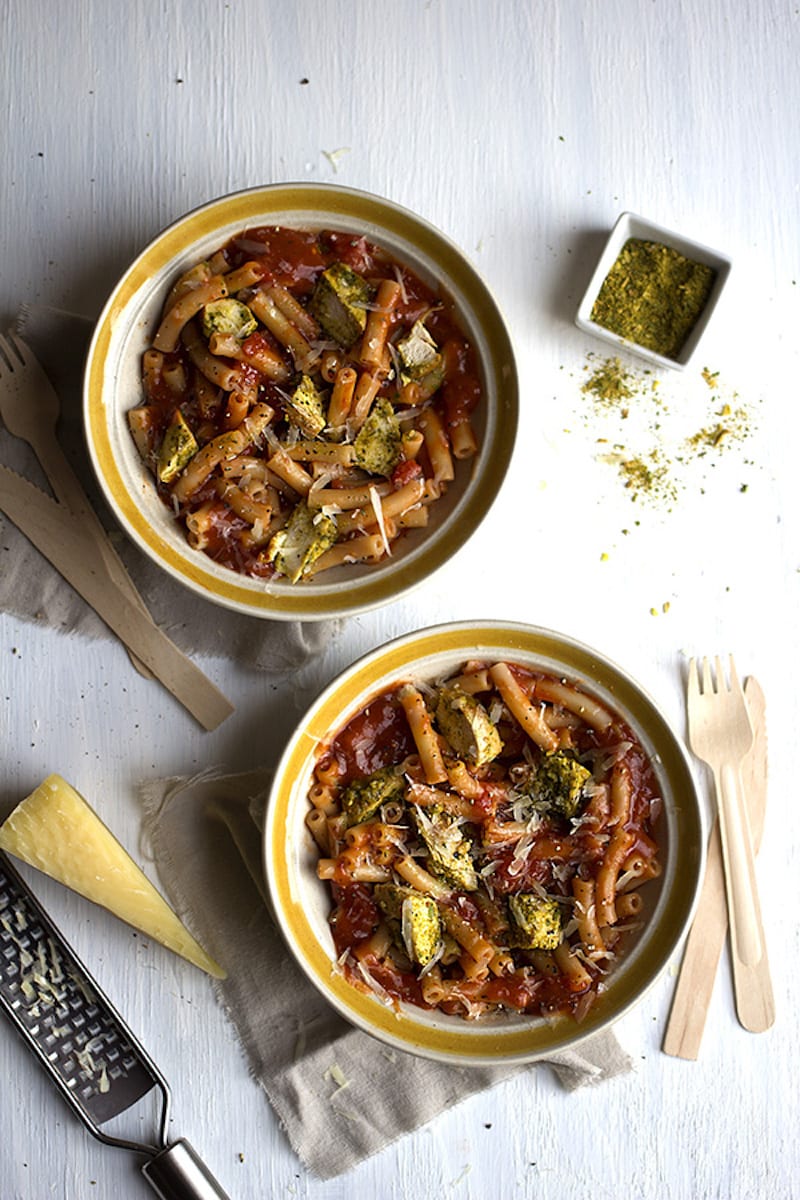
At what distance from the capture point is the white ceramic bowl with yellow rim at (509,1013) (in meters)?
2.59

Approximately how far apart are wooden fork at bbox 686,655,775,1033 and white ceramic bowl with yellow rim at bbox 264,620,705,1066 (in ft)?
0.94

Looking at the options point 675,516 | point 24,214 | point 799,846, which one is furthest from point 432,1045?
point 24,214

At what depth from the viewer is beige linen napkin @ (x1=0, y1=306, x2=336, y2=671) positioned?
2.83 m

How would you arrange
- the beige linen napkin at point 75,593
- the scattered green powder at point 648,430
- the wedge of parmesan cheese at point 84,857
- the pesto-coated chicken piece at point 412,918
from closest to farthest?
the pesto-coated chicken piece at point 412,918 < the wedge of parmesan cheese at point 84,857 < the beige linen napkin at point 75,593 < the scattered green powder at point 648,430

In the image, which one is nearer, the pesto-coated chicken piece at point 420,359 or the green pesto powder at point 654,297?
the pesto-coated chicken piece at point 420,359

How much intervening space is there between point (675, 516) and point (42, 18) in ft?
6.76

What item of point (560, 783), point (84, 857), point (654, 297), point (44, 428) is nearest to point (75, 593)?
point (44, 428)

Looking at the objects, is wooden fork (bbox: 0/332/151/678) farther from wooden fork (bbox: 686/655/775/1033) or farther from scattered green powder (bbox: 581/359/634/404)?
wooden fork (bbox: 686/655/775/1033)

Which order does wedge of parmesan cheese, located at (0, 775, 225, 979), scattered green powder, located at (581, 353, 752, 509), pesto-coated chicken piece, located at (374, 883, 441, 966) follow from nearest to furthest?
pesto-coated chicken piece, located at (374, 883, 441, 966), wedge of parmesan cheese, located at (0, 775, 225, 979), scattered green powder, located at (581, 353, 752, 509)

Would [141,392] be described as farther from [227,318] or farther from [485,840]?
[485,840]

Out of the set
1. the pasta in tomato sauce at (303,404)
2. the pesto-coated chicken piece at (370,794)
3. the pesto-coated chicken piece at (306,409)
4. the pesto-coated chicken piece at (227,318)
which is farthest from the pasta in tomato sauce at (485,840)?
the pesto-coated chicken piece at (227,318)

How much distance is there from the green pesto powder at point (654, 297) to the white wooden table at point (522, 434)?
11cm

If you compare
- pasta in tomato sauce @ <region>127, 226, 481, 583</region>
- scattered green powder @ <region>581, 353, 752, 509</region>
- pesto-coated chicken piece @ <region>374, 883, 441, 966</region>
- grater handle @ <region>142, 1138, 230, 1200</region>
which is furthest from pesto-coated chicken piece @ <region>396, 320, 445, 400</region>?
grater handle @ <region>142, 1138, 230, 1200</region>

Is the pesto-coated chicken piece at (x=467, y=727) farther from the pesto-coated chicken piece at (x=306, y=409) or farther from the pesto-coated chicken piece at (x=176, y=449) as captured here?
the pesto-coated chicken piece at (x=176, y=449)
